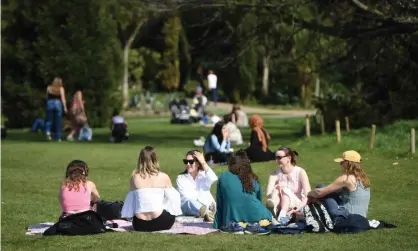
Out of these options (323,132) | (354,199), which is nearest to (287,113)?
(323,132)

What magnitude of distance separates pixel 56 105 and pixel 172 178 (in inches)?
469

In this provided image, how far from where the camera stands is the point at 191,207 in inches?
611

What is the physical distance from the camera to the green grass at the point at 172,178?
1285cm

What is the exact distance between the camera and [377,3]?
3005 centimetres

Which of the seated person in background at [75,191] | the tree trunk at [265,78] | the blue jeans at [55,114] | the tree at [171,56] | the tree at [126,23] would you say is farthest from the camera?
the tree trunk at [265,78]

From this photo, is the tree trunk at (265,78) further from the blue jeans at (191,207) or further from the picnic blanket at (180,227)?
the picnic blanket at (180,227)

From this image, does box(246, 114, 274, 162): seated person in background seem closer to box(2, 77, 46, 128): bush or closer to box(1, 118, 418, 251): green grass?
box(1, 118, 418, 251): green grass

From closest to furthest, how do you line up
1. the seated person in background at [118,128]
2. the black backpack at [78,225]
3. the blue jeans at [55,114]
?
the black backpack at [78,225]
the seated person in background at [118,128]
the blue jeans at [55,114]

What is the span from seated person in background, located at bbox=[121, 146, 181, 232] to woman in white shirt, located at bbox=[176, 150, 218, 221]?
1357 mm

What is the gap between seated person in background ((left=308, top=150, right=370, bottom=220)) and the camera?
542 inches

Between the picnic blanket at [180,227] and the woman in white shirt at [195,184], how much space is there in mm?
241

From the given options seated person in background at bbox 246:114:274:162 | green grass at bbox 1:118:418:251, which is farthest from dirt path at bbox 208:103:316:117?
seated person in background at bbox 246:114:274:162

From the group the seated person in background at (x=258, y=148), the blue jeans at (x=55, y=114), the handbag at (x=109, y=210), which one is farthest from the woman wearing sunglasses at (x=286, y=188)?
the blue jeans at (x=55, y=114)

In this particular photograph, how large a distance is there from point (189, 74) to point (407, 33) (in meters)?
34.0
